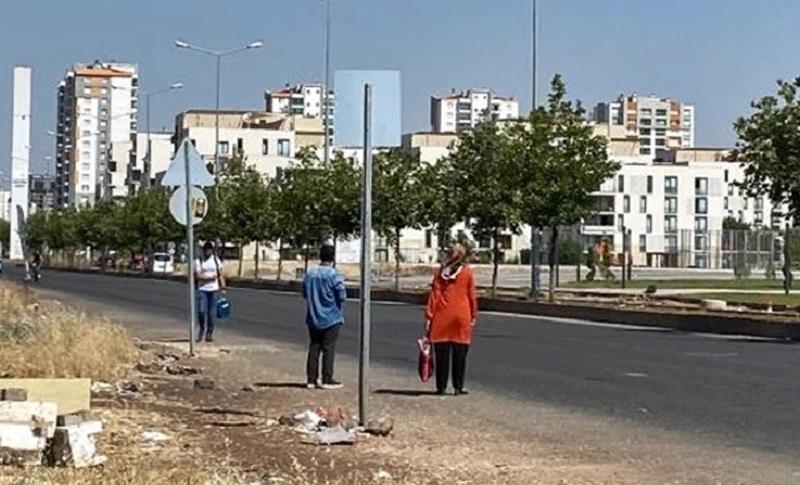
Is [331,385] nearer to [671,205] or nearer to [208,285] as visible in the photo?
[208,285]

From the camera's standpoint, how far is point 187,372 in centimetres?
2061

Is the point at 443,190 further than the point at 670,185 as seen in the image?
No

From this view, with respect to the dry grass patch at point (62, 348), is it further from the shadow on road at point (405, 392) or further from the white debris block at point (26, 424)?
the white debris block at point (26, 424)

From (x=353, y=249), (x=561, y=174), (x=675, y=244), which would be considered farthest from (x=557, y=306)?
(x=675, y=244)

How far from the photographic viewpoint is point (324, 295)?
18000 mm

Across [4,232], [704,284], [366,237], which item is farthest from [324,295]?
[4,232]

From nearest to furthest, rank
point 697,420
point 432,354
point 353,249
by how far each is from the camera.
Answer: point 697,420
point 432,354
point 353,249

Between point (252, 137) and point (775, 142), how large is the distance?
127m

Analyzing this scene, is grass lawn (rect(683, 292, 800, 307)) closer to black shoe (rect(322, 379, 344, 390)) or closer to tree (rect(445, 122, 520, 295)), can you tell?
tree (rect(445, 122, 520, 295))

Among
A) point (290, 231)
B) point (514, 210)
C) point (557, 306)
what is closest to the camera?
point (557, 306)

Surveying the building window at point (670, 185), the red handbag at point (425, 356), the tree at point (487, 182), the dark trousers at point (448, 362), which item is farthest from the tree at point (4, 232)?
the red handbag at point (425, 356)

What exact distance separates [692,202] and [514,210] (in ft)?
328

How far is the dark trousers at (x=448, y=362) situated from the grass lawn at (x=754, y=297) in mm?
26124

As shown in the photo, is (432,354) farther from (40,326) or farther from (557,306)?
(557,306)
